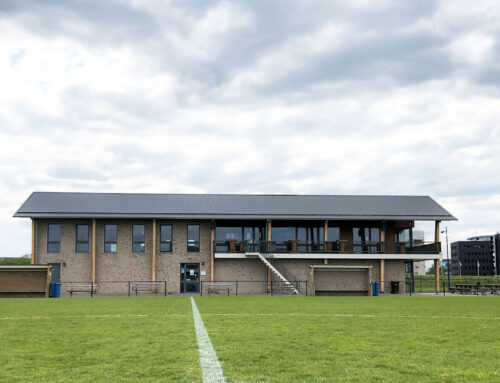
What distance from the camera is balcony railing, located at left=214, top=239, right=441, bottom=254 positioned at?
123ft

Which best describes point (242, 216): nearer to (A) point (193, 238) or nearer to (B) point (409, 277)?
(A) point (193, 238)

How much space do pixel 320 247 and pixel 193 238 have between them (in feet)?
28.1

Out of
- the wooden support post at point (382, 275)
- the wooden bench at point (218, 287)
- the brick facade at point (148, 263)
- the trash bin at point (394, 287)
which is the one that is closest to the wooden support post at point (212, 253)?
the brick facade at point (148, 263)

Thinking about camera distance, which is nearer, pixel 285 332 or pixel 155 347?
pixel 155 347

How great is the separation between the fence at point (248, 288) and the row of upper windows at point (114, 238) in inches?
117

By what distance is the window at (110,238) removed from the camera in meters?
37.1

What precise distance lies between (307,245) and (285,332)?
91.1 feet

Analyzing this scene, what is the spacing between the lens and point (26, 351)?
878cm

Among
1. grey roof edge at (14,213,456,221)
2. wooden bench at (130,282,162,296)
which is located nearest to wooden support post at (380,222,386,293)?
grey roof edge at (14,213,456,221)

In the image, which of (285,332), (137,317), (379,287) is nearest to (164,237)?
(379,287)

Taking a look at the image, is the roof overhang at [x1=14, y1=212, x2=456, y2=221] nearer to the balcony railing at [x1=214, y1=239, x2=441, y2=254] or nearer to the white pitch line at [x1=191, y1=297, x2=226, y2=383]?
the balcony railing at [x1=214, y1=239, x2=441, y2=254]

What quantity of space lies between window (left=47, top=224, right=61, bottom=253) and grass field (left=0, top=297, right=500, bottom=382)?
2380 cm

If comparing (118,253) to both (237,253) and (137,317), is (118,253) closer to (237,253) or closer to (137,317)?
(237,253)

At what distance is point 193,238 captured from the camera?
3791cm
